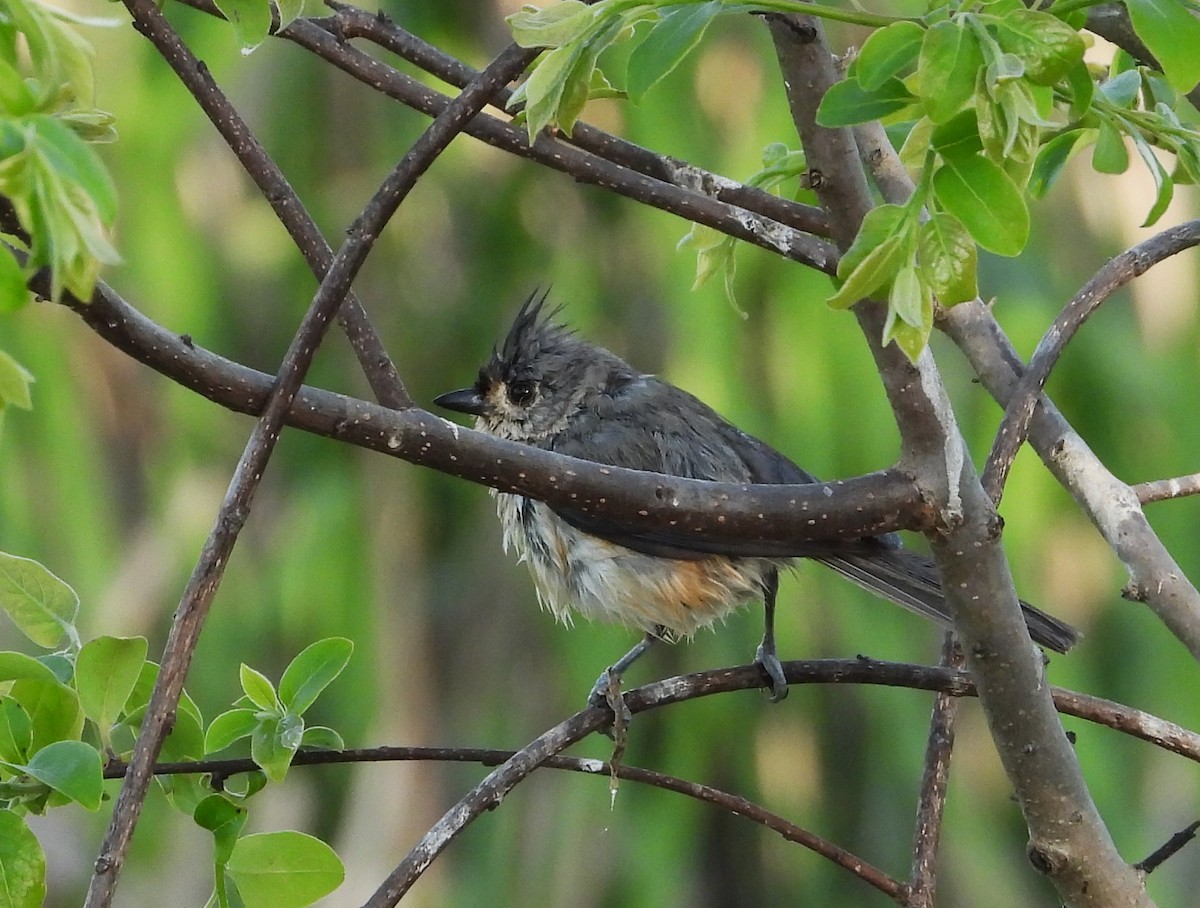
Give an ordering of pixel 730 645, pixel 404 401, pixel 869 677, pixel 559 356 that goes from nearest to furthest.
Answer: pixel 404 401 → pixel 869 677 → pixel 559 356 → pixel 730 645

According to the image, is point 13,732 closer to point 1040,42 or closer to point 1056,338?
point 1040,42

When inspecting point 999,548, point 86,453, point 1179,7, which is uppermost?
point 86,453

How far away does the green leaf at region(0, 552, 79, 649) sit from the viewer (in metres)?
1.39

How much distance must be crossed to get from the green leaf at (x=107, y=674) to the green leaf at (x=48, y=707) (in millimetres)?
24

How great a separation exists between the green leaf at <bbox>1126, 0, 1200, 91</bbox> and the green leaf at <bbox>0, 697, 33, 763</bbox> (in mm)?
1191

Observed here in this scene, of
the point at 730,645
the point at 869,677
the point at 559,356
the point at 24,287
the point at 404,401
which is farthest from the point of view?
the point at 730,645

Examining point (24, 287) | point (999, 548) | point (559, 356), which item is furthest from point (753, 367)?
point (24, 287)

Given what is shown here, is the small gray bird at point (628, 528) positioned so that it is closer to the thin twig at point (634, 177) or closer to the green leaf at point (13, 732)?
the thin twig at point (634, 177)

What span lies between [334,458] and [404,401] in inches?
103

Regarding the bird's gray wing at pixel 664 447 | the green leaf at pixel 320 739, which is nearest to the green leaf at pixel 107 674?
the green leaf at pixel 320 739

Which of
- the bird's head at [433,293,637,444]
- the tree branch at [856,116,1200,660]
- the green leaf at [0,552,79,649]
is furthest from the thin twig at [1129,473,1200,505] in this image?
the bird's head at [433,293,637,444]

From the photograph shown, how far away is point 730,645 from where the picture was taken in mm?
3871

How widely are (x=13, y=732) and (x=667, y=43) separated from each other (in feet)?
2.88

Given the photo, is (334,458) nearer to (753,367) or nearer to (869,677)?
(753,367)
